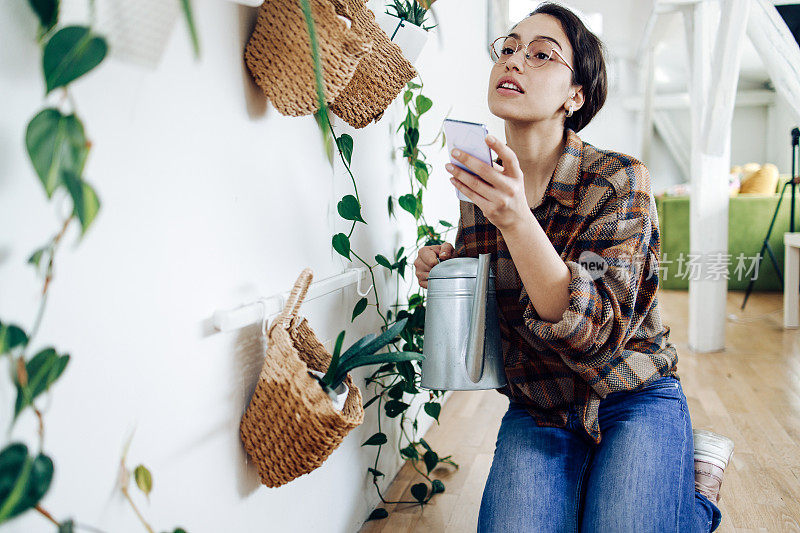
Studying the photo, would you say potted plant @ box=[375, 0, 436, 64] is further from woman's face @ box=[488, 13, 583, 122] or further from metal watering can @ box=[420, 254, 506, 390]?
metal watering can @ box=[420, 254, 506, 390]

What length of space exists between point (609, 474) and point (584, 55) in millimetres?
764

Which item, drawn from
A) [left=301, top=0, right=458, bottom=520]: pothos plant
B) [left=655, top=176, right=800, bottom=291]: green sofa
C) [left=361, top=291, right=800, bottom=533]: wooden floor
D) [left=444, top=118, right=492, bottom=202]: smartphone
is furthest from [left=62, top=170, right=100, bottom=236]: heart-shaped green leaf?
[left=655, top=176, right=800, bottom=291]: green sofa

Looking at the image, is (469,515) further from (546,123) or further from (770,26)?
(770,26)

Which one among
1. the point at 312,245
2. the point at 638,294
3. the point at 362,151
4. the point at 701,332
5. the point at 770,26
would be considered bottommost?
the point at 701,332

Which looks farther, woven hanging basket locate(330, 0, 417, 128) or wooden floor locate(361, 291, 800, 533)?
wooden floor locate(361, 291, 800, 533)

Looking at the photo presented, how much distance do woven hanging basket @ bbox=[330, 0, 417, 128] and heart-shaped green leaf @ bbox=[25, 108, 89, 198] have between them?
0.54 meters

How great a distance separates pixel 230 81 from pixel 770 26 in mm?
2637

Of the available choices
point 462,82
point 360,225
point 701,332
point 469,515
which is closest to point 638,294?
point 360,225

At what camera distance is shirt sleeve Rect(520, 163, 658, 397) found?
1007 mm

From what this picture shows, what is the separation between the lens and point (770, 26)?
2660mm

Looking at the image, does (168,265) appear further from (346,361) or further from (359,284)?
(359,284)

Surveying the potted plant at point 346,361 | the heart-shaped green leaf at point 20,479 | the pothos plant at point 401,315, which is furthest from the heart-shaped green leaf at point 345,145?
the heart-shaped green leaf at point 20,479

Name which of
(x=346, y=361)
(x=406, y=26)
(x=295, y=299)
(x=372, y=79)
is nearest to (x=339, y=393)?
(x=346, y=361)

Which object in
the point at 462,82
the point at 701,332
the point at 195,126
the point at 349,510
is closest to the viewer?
the point at 195,126
